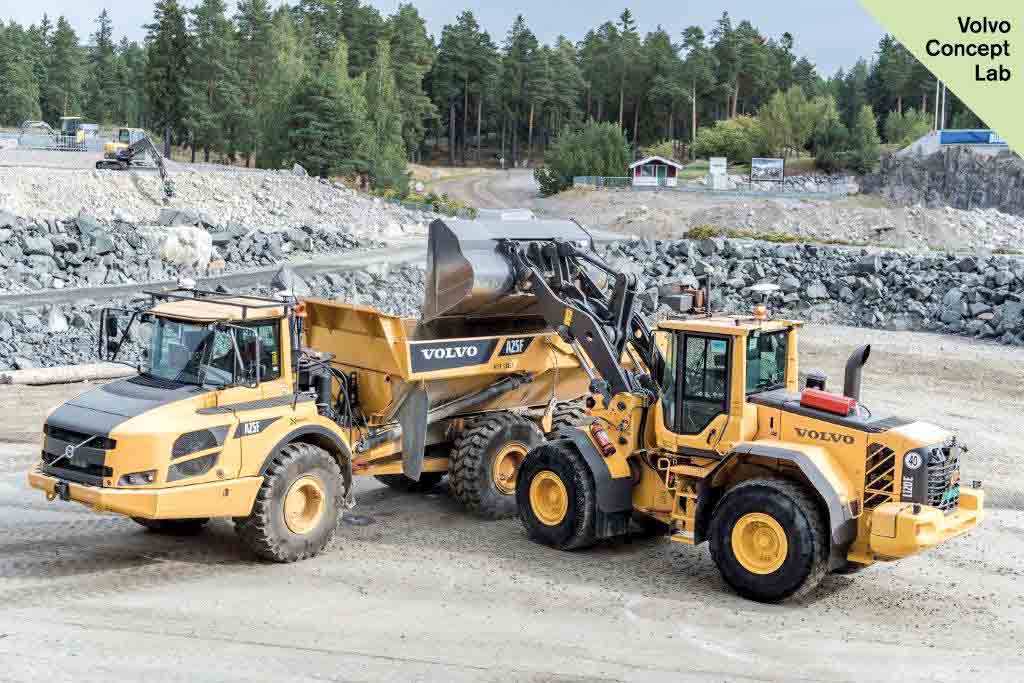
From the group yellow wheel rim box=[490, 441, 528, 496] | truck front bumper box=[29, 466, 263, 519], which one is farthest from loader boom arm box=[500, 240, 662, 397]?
truck front bumper box=[29, 466, 263, 519]

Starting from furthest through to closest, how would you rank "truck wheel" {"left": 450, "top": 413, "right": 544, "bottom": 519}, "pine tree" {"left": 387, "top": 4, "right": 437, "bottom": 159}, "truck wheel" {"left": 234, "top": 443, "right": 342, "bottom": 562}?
"pine tree" {"left": 387, "top": 4, "right": 437, "bottom": 159}, "truck wheel" {"left": 450, "top": 413, "right": 544, "bottom": 519}, "truck wheel" {"left": 234, "top": 443, "right": 342, "bottom": 562}

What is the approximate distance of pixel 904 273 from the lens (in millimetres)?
34406

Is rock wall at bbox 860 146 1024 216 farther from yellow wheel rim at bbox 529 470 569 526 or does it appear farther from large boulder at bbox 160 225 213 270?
yellow wheel rim at bbox 529 470 569 526

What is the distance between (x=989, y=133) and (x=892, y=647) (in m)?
74.4

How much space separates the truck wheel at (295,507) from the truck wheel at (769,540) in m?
3.72

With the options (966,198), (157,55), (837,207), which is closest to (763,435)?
(837,207)

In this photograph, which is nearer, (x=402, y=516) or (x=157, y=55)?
(x=402, y=516)

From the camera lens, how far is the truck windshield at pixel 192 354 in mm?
10922

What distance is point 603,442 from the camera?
1183 centimetres

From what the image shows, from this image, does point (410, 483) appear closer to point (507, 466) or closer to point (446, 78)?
point (507, 466)

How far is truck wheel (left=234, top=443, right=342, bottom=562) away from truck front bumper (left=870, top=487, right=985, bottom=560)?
506 centimetres

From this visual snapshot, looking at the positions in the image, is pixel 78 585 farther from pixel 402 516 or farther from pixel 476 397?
pixel 476 397

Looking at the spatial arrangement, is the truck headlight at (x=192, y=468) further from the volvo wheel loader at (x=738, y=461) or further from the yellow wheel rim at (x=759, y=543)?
the yellow wheel rim at (x=759, y=543)

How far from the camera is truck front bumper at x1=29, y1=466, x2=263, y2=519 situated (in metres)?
A: 10.0
